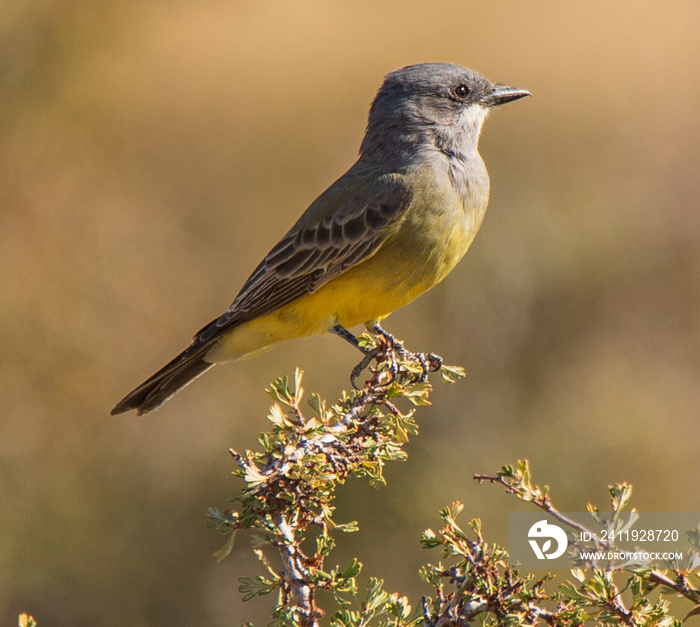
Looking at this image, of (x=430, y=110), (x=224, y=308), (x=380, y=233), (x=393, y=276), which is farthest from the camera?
(x=224, y=308)

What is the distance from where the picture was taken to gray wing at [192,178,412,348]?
13.2 ft

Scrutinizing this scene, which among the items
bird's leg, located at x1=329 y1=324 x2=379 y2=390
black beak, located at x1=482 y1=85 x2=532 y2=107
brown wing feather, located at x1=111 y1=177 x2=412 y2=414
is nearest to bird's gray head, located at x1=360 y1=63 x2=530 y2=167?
black beak, located at x1=482 y1=85 x2=532 y2=107

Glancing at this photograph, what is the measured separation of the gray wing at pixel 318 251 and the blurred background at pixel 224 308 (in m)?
1.20

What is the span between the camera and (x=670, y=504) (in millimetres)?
5387

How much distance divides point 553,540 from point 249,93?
8337mm

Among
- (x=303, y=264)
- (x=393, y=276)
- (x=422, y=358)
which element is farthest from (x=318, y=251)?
(x=422, y=358)

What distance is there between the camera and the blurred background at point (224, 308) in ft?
15.7

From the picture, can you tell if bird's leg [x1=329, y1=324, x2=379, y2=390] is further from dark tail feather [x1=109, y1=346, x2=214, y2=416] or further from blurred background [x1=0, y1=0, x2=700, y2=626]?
blurred background [x1=0, y1=0, x2=700, y2=626]

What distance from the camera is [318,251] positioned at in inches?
166

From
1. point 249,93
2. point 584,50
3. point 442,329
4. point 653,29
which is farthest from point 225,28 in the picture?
point 442,329

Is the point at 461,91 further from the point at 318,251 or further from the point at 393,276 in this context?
the point at 393,276

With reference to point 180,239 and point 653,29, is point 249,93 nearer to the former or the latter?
point 180,239

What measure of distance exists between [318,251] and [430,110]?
3.36ft

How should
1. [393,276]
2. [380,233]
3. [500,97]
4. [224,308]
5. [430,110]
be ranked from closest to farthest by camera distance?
1. [393,276]
2. [380,233]
3. [430,110]
4. [500,97]
5. [224,308]
